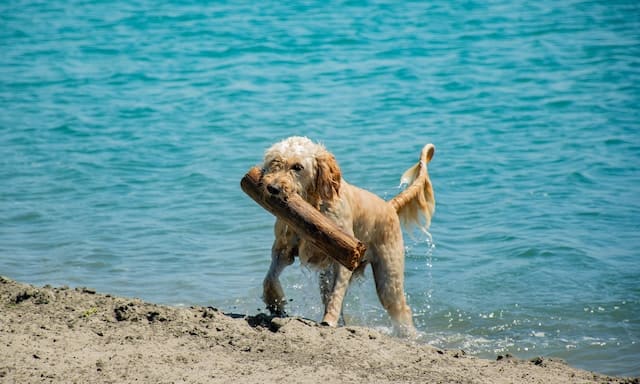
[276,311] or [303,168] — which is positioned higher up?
[303,168]

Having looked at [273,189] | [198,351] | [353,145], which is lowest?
[198,351]

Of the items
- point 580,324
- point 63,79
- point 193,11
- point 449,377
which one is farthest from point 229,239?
point 193,11

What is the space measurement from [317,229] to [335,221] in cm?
61

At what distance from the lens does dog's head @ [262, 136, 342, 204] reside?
21.2 ft

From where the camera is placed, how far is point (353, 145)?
13.1 m

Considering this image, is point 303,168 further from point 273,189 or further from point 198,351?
point 198,351

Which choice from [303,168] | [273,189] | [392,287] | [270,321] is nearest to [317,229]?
[273,189]

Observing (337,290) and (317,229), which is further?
(337,290)

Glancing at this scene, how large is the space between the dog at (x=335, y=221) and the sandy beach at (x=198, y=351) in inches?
18.1

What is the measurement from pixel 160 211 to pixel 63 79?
7.19 metres

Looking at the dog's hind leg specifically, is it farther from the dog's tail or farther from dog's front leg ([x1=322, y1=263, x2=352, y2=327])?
the dog's tail

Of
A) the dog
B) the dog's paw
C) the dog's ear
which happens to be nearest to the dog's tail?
the dog

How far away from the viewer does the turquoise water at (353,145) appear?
28.5ft

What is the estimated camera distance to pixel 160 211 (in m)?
11.0
